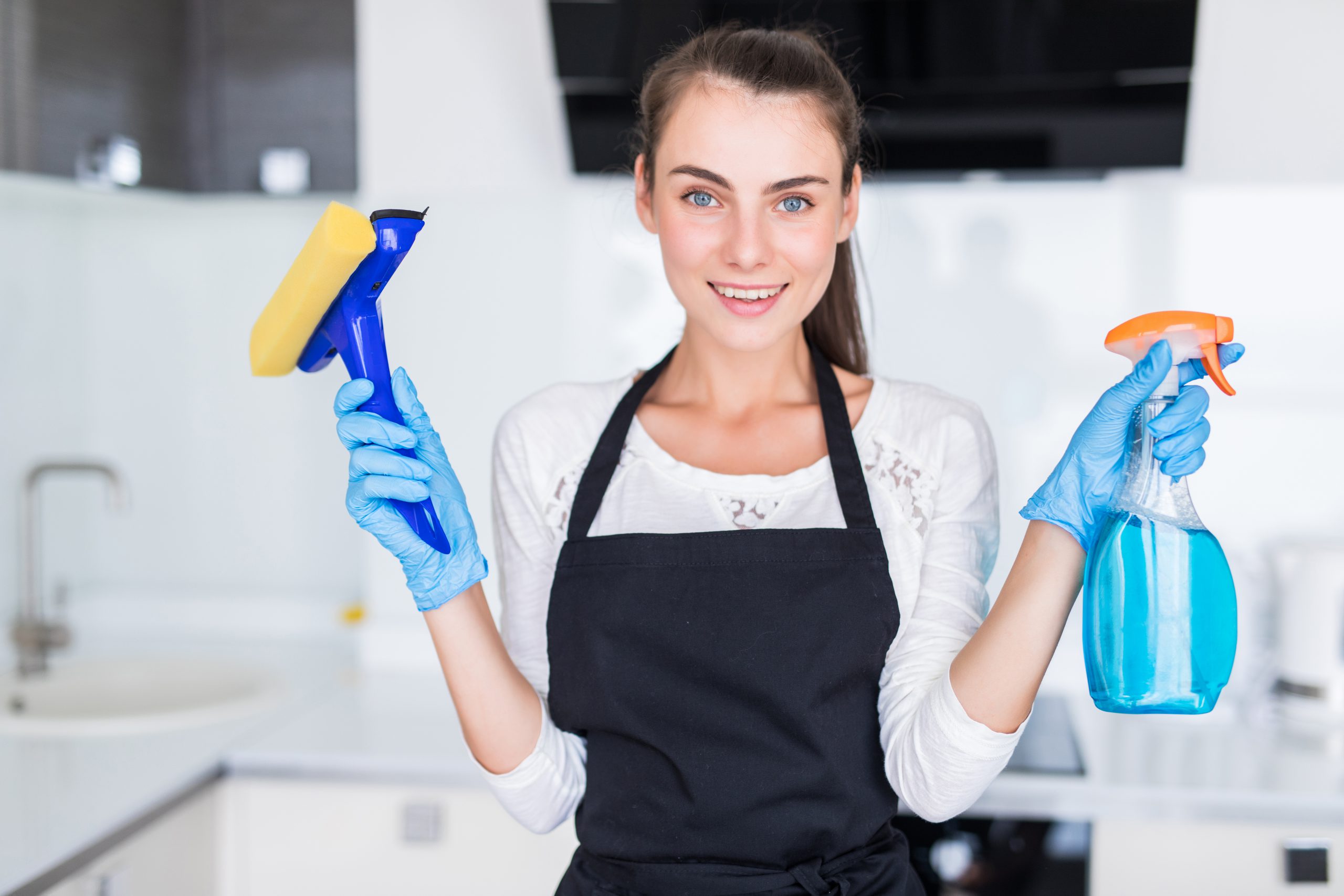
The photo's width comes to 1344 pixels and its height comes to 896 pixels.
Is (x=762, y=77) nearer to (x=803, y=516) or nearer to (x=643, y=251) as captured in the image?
(x=803, y=516)

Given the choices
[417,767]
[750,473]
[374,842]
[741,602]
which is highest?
[750,473]

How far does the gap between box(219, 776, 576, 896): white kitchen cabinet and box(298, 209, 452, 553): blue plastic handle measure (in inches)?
31.4

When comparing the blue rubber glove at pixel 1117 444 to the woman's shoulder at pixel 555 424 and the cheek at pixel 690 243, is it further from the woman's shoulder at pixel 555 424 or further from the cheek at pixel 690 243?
the woman's shoulder at pixel 555 424

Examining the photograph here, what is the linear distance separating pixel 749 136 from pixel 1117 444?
1.55 ft

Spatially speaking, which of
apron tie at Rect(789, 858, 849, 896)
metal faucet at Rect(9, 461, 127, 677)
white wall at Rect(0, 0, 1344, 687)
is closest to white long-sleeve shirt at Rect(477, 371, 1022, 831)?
apron tie at Rect(789, 858, 849, 896)

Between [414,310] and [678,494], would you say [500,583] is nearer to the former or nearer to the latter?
[678,494]

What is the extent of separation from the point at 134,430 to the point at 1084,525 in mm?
2173

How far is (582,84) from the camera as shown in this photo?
6.26 feet

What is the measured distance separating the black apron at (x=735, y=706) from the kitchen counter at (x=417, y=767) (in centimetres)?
57

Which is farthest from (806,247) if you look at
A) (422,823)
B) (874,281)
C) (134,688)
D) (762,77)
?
(134,688)

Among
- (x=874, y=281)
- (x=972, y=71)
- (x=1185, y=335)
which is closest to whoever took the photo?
(x=1185, y=335)

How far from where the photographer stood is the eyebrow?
114cm

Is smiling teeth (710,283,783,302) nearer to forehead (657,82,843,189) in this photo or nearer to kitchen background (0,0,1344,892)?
forehead (657,82,843,189)

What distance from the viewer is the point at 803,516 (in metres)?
1.21
